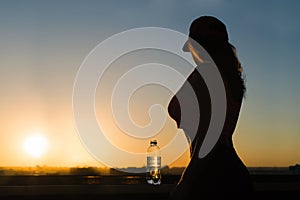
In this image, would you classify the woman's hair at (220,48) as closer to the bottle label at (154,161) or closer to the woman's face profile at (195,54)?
the woman's face profile at (195,54)

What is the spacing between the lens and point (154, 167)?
4555mm

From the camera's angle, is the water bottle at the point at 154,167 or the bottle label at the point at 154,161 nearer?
the water bottle at the point at 154,167

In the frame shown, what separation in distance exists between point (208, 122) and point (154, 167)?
66.3 inches

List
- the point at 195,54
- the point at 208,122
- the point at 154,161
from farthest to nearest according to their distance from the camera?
1. the point at 154,161
2. the point at 195,54
3. the point at 208,122

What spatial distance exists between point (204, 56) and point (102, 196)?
50.5ft

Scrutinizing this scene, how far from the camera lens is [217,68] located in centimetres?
310

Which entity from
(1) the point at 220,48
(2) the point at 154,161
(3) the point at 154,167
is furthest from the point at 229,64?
(2) the point at 154,161

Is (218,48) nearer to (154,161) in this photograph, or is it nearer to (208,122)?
(208,122)

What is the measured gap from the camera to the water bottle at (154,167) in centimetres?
431

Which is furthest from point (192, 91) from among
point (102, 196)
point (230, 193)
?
point (102, 196)

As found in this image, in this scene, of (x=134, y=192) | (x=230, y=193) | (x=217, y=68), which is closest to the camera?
(x=230, y=193)

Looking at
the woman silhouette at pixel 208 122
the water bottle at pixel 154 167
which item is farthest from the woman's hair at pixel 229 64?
the water bottle at pixel 154 167

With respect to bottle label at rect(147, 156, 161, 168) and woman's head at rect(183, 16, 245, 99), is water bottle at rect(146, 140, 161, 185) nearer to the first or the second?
bottle label at rect(147, 156, 161, 168)

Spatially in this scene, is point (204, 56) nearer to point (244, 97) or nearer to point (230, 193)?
point (244, 97)
